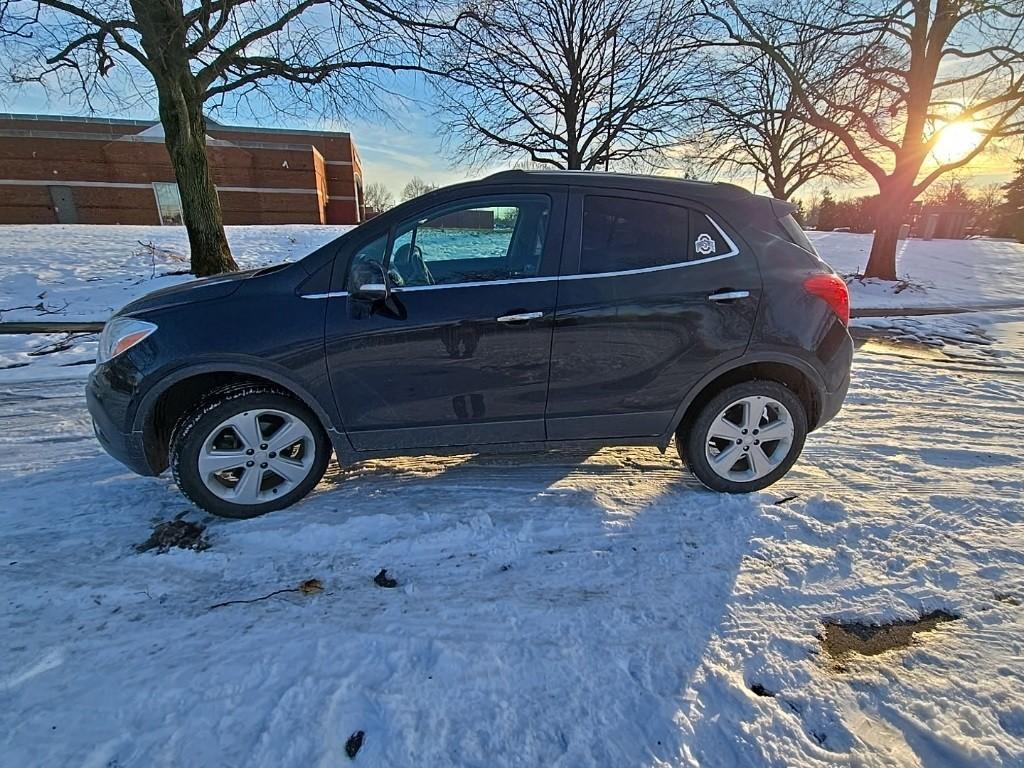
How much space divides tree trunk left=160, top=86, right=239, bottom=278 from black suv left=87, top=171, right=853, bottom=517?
7590mm

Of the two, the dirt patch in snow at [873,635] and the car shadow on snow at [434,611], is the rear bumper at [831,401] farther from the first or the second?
the dirt patch in snow at [873,635]

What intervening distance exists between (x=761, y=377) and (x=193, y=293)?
11.3 ft

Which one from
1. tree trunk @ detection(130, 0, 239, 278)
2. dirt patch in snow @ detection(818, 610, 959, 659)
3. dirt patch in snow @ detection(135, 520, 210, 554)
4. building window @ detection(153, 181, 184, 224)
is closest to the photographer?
dirt patch in snow @ detection(818, 610, 959, 659)

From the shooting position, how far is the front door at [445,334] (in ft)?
8.96

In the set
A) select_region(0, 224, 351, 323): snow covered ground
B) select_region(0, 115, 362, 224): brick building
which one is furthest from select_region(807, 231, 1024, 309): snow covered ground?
select_region(0, 115, 362, 224): brick building

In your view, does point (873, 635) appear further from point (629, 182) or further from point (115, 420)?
point (115, 420)

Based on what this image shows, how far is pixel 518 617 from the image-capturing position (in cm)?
216

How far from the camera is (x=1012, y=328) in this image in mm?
8438

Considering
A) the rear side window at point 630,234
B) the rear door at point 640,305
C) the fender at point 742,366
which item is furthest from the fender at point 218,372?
the fender at point 742,366

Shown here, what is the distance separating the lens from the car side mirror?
2.63 meters

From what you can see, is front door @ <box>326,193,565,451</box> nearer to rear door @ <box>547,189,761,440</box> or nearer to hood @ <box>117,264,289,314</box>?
rear door @ <box>547,189,761,440</box>

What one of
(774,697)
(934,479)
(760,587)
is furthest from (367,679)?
(934,479)

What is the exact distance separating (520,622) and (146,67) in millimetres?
11796

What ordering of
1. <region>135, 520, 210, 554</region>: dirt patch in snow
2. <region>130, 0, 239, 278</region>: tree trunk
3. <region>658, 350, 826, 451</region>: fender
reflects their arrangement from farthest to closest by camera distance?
<region>130, 0, 239, 278</region>: tree trunk < <region>658, 350, 826, 451</region>: fender < <region>135, 520, 210, 554</region>: dirt patch in snow
